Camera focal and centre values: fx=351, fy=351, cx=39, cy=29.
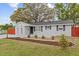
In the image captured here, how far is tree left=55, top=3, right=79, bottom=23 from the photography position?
4887 millimetres

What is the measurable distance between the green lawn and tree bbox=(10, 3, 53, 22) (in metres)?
0.35

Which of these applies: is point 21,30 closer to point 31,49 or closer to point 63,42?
point 31,49

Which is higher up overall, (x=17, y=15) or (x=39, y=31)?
(x=17, y=15)

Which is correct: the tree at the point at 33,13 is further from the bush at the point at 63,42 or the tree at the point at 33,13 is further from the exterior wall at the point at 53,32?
the bush at the point at 63,42

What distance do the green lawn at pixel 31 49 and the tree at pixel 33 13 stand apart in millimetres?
347

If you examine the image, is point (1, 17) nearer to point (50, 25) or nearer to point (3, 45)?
point (3, 45)

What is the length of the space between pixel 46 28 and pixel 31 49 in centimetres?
36

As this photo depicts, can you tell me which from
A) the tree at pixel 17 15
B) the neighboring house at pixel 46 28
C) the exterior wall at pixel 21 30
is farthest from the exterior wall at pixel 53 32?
the tree at pixel 17 15

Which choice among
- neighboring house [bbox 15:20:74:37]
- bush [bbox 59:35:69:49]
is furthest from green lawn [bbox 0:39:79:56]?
neighboring house [bbox 15:20:74:37]

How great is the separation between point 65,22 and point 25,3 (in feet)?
2.04

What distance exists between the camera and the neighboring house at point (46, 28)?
194 inches

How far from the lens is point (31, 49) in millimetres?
4941

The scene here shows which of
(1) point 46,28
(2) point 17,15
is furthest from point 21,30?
(1) point 46,28

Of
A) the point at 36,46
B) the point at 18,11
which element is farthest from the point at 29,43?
the point at 18,11
